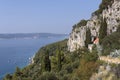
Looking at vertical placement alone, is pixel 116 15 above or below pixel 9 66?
above

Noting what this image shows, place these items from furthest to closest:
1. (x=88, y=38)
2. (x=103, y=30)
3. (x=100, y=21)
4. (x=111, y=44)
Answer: (x=88, y=38), (x=100, y=21), (x=103, y=30), (x=111, y=44)

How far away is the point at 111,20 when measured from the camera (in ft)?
165

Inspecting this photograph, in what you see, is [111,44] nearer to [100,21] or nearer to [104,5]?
[100,21]

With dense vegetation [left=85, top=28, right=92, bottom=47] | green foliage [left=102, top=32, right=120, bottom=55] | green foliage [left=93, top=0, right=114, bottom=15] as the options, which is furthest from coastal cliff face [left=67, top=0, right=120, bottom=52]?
green foliage [left=102, top=32, right=120, bottom=55]

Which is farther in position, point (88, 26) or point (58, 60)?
point (88, 26)

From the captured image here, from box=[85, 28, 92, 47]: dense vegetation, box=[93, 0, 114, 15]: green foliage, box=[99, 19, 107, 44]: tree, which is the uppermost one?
box=[93, 0, 114, 15]: green foliage

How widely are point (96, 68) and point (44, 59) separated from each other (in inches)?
593

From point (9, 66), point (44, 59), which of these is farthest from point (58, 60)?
point (9, 66)

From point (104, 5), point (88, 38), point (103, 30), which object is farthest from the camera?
point (104, 5)

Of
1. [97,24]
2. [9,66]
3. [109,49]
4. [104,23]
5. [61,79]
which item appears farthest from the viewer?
[9,66]

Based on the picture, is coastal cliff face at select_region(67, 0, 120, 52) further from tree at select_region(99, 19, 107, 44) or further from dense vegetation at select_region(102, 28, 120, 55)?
dense vegetation at select_region(102, 28, 120, 55)

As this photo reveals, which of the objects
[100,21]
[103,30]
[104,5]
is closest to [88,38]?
[100,21]

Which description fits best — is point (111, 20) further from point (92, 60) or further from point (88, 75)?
point (88, 75)

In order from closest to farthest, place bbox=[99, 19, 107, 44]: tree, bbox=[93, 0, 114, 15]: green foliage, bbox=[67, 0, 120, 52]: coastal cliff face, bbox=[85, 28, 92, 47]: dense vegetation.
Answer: bbox=[99, 19, 107, 44]: tree < bbox=[67, 0, 120, 52]: coastal cliff face < bbox=[85, 28, 92, 47]: dense vegetation < bbox=[93, 0, 114, 15]: green foliage
